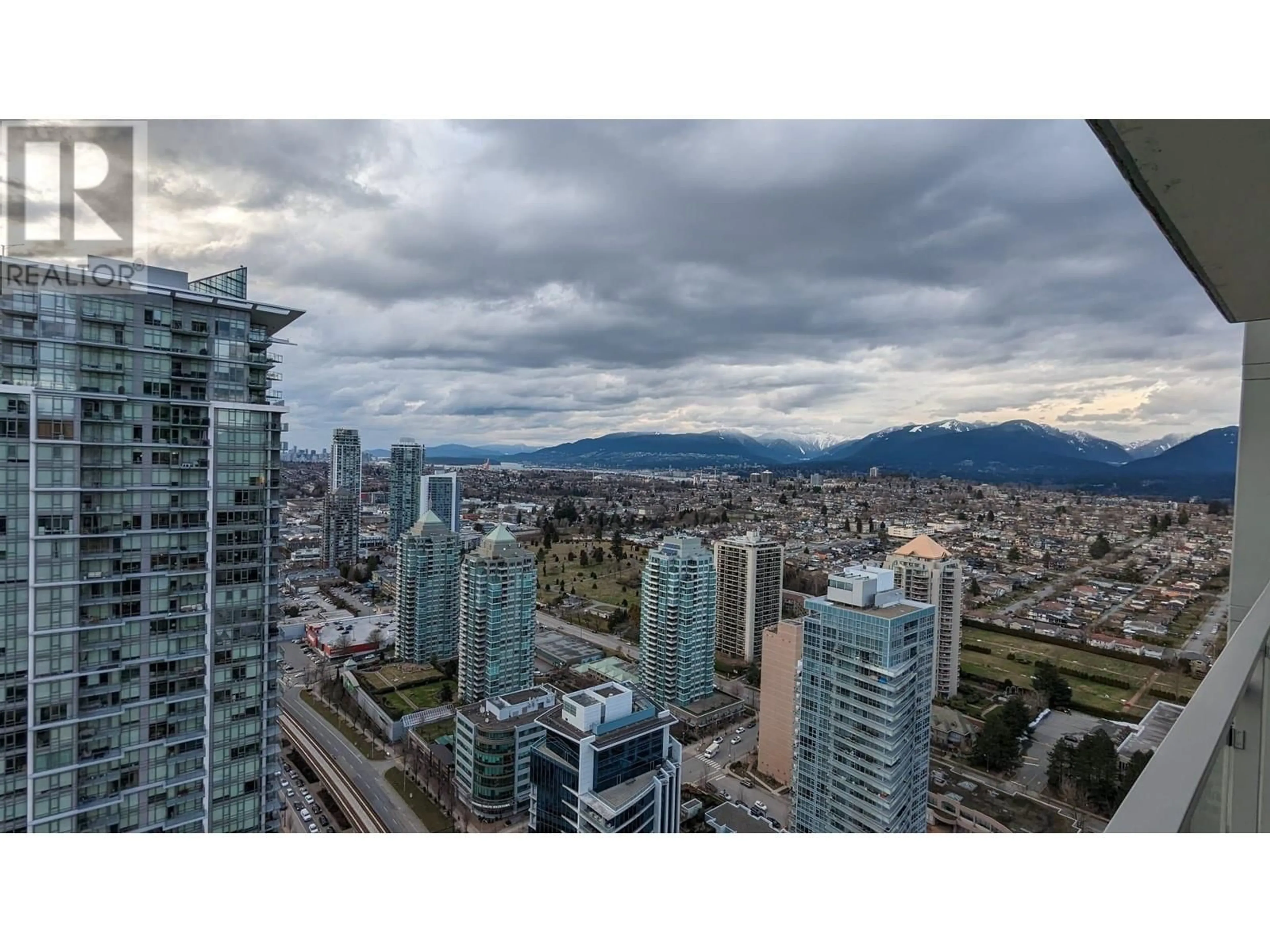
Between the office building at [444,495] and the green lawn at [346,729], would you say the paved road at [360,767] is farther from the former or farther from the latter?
the office building at [444,495]

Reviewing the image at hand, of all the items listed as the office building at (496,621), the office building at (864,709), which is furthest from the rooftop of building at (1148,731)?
the office building at (496,621)

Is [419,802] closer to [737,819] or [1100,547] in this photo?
[737,819]

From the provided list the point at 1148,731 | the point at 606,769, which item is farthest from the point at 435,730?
the point at 1148,731

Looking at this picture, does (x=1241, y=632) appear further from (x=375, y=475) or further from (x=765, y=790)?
(x=375, y=475)

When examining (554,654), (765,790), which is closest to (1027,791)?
(765,790)

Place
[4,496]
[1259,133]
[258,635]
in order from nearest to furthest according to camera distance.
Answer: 1. [1259,133]
2. [4,496]
3. [258,635]
